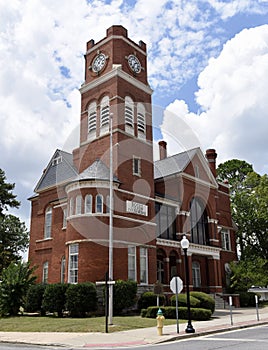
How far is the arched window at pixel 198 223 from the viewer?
3442 centimetres

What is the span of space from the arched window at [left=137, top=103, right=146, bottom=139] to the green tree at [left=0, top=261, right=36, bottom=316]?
13667 mm

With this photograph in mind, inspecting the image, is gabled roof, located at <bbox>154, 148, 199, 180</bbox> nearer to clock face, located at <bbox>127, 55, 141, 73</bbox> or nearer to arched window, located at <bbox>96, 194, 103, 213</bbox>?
clock face, located at <bbox>127, 55, 141, 73</bbox>

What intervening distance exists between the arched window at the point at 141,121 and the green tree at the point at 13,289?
13.7 metres

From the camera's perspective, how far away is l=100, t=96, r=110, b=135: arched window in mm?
30881

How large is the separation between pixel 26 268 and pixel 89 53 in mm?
19456

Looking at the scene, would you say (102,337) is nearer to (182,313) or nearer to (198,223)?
(182,313)

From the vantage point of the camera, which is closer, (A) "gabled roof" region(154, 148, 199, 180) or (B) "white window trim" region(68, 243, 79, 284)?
(B) "white window trim" region(68, 243, 79, 284)

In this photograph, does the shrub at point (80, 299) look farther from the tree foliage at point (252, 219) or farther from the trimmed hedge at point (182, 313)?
the tree foliage at point (252, 219)

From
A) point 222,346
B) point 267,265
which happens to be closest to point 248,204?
point 267,265

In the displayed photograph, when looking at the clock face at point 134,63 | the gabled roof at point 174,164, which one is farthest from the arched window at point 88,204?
the clock face at point 134,63

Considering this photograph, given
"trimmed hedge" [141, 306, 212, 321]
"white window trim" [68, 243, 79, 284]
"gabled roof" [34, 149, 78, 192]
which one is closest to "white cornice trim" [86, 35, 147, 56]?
"gabled roof" [34, 149, 78, 192]

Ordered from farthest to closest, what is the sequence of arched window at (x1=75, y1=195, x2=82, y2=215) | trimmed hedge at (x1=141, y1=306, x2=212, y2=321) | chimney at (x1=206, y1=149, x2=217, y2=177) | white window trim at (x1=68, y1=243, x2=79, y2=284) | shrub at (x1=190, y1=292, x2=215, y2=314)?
chimney at (x1=206, y1=149, x2=217, y2=177), arched window at (x1=75, y1=195, x2=82, y2=215), white window trim at (x1=68, y1=243, x2=79, y2=284), shrub at (x1=190, y1=292, x2=215, y2=314), trimmed hedge at (x1=141, y1=306, x2=212, y2=321)

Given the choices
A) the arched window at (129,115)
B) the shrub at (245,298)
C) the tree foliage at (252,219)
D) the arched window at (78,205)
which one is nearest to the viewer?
the arched window at (78,205)

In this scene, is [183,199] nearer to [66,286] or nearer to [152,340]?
[66,286]
